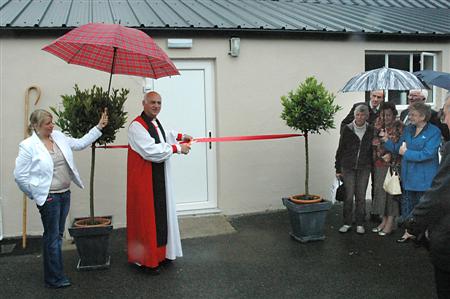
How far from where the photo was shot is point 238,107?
727 centimetres

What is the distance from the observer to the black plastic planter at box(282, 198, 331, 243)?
231 inches

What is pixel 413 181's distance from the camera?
5.45 metres

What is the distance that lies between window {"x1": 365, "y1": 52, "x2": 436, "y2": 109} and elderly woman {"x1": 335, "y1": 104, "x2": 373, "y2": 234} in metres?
2.23

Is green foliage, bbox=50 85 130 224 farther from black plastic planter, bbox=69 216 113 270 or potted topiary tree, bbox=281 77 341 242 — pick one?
potted topiary tree, bbox=281 77 341 242

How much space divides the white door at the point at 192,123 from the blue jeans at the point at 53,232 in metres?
2.62

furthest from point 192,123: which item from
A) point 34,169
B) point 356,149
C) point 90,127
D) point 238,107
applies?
point 34,169

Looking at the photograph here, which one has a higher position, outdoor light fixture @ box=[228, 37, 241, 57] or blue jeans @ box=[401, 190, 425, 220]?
outdoor light fixture @ box=[228, 37, 241, 57]

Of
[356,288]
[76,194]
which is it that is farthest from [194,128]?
[356,288]

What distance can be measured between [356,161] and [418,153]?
3.28 ft

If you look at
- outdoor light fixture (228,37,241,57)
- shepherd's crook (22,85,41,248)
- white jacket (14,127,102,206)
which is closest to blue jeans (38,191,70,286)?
white jacket (14,127,102,206)

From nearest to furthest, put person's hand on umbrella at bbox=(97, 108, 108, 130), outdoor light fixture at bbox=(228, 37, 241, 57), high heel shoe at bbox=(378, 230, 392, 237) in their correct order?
person's hand on umbrella at bbox=(97, 108, 108, 130), high heel shoe at bbox=(378, 230, 392, 237), outdoor light fixture at bbox=(228, 37, 241, 57)

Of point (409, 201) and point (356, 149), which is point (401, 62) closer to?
point (356, 149)

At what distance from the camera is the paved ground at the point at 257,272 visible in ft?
14.9

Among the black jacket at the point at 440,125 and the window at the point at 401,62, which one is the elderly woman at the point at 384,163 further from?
Answer: the window at the point at 401,62
